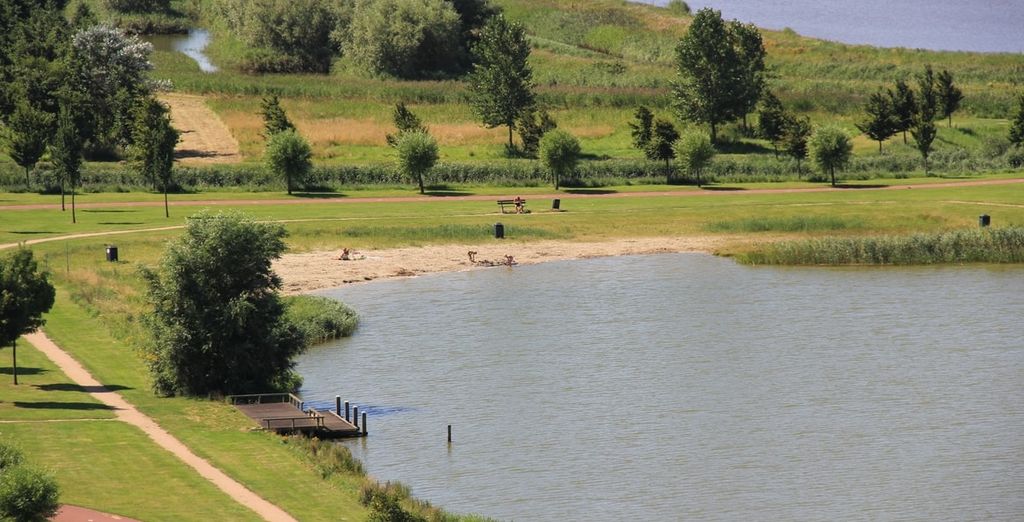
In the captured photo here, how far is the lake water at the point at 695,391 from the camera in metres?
46.0

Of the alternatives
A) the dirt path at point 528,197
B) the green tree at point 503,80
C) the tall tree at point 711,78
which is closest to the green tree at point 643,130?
the tall tree at point 711,78

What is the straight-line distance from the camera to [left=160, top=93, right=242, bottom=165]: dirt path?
422 ft

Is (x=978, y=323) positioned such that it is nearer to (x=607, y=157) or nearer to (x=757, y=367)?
(x=757, y=367)

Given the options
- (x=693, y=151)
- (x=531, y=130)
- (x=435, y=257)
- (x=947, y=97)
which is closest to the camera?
(x=435, y=257)

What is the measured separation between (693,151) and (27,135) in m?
48.8

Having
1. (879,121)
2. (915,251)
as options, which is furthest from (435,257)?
(879,121)

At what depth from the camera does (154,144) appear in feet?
331

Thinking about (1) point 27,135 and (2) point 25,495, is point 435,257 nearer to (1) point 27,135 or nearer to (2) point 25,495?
(1) point 27,135

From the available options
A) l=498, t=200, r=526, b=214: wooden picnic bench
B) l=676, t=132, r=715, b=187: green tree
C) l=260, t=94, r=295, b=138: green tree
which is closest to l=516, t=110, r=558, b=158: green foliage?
l=676, t=132, r=715, b=187: green tree

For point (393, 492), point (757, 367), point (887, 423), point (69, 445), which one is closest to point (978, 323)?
point (757, 367)

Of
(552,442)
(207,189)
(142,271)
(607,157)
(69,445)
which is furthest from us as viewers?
(607,157)

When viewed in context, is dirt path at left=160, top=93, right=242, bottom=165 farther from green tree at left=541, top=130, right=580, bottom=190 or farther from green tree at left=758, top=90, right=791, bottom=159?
green tree at left=758, top=90, right=791, bottom=159

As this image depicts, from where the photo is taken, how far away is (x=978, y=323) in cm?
7044

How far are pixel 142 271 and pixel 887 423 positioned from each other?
27693 mm
